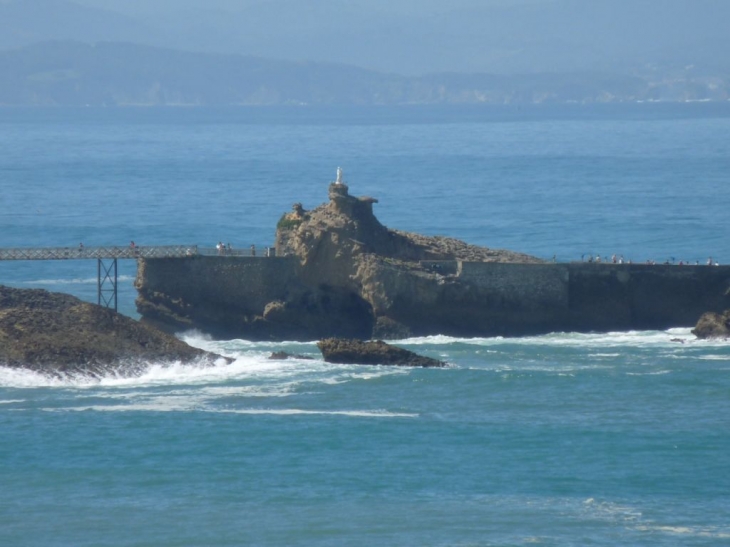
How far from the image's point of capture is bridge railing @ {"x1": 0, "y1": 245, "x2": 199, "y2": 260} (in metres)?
58.5

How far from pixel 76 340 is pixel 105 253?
973cm

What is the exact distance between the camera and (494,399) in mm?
47000

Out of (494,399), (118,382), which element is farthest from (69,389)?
(494,399)

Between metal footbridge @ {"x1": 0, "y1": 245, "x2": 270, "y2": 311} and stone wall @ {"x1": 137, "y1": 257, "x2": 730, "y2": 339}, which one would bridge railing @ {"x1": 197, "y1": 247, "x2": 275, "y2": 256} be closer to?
metal footbridge @ {"x1": 0, "y1": 245, "x2": 270, "y2": 311}

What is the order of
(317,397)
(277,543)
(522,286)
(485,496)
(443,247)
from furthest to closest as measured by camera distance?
1. (443,247)
2. (522,286)
3. (317,397)
4. (485,496)
5. (277,543)

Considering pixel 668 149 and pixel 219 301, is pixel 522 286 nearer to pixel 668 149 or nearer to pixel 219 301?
pixel 219 301

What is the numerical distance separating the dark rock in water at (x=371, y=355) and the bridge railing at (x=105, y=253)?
28.5ft

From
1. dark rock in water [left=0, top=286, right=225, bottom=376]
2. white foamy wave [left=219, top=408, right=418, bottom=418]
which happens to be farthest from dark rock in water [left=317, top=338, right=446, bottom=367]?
white foamy wave [left=219, top=408, right=418, bottom=418]

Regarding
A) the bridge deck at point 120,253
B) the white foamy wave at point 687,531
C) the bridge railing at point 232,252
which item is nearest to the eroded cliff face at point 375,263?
the bridge railing at point 232,252

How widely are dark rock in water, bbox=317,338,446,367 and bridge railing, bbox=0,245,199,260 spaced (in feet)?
28.5

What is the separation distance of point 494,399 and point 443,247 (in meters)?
14.7

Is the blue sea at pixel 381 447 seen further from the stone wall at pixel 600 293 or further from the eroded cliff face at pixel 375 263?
the eroded cliff face at pixel 375 263

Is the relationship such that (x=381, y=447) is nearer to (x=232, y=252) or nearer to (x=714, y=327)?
(x=714, y=327)

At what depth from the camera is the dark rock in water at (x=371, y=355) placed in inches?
2024
